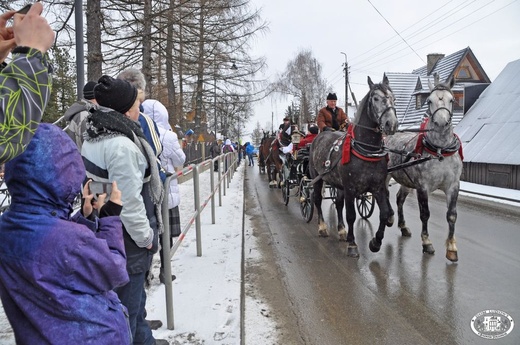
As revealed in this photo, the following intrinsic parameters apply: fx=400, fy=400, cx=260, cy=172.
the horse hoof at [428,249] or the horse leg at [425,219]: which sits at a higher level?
the horse leg at [425,219]

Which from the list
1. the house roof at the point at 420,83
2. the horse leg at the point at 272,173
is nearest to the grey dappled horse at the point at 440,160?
the horse leg at the point at 272,173

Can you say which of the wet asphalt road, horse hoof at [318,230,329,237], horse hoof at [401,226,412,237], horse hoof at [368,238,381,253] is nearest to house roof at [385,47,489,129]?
horse hoof at [401,226,412,237]

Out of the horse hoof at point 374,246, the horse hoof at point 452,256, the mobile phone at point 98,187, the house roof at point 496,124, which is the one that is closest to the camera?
the mobile phone at point 98,187

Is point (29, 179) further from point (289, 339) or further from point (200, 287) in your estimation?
point (200, 287)

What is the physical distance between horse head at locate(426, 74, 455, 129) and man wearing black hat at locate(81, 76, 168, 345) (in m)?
4.16

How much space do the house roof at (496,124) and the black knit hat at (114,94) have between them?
14421 millimetres

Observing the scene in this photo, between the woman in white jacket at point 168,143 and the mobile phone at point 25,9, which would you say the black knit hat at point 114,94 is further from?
the woman in white jacket at point 168,143

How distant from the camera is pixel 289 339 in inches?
132

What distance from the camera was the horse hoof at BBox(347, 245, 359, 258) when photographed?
5690mm

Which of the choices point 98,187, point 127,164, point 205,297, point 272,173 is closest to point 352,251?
point 205,297

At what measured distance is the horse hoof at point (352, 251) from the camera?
569 centimetres

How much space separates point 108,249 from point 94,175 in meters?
0.91

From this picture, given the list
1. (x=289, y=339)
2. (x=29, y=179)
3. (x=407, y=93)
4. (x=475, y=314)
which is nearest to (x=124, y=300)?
(x=29, y=179)

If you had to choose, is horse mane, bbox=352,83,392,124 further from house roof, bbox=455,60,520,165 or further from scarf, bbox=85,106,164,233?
house roof, bbox=455,60,520,165
